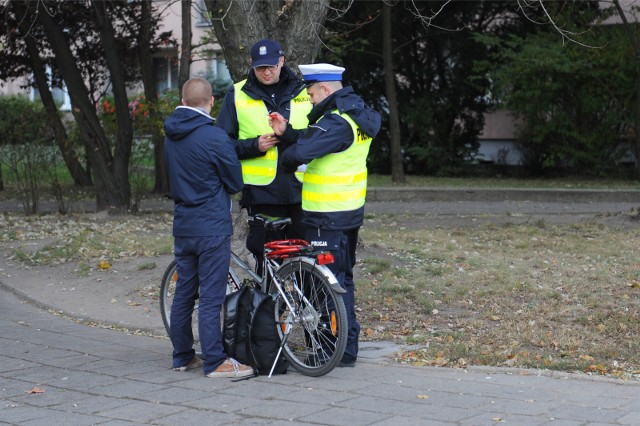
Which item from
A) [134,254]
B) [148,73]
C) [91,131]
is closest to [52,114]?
[148,73]

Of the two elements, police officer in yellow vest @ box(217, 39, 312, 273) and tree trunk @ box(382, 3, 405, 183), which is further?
tree trunk @ box(382, 3, 405, 183)

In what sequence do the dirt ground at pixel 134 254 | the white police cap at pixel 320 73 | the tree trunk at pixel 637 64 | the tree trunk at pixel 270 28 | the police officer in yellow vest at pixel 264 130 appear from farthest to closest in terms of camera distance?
the tree trunk at pixel 637 64 → the dirt ground at pixel 134 254 → the tree trunk at pixel 270 28 → the police officer in yellow vest at pixel 264 130 → the white police cap at pixel 320 73

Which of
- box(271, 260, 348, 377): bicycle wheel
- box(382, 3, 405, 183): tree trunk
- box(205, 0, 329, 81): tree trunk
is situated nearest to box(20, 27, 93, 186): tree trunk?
box(382, 3, 405, 183): tree trunk

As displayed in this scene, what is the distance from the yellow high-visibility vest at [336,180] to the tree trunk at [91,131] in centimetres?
1070

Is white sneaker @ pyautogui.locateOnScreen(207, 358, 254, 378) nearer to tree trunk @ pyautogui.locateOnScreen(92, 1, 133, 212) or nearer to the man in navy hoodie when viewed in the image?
the man in navy hoodie

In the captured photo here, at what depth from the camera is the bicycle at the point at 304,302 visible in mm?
6348

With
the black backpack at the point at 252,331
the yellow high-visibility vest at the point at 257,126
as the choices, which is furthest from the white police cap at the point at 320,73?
the black backpack at the point at 252,331

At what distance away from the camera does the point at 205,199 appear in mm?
6531

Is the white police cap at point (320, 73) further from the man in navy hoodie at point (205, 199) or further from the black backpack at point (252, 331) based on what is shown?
the black backpack at point (252, 331)

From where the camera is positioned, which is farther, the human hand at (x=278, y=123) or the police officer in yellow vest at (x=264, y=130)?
the police officer in yellow vest at (x=264, y=130)

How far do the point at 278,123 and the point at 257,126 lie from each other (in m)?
0.37

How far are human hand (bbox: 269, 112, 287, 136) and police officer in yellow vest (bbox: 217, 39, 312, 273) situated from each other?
0.22 m

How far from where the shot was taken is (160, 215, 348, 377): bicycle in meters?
6.35

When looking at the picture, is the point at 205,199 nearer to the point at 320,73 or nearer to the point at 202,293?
the point at 202,293
